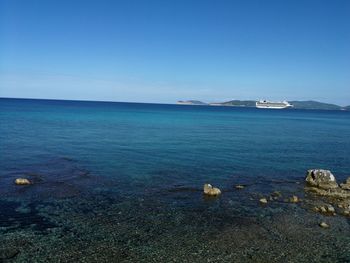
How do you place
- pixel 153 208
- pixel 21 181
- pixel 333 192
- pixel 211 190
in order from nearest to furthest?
pixel 153 208
pixel 211 190
pixel 21 181
pixel 333 192

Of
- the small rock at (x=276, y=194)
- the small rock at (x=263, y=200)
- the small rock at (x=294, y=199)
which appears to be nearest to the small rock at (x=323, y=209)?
the small rock at (x=294, y=199)

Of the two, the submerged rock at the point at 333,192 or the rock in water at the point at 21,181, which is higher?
the rock in water at the point at 21,181

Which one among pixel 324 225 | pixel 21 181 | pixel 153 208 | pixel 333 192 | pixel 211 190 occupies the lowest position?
pixel 324 225

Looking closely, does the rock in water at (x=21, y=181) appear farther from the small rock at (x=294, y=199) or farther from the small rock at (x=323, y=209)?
the small rock at (x=323, y=209)

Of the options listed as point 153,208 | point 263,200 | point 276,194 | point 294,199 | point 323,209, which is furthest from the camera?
point 276,194

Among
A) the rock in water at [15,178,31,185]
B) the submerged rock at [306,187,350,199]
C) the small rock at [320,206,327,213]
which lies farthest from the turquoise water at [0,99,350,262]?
the submerged rock at [306,187,350,199]

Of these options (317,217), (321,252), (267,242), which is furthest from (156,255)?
(317,217)

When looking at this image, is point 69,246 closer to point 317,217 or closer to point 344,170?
point 317,217

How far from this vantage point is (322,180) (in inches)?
1242

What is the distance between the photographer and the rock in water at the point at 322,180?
31.0 meters

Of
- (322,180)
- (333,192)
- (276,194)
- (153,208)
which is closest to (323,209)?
(276,194)

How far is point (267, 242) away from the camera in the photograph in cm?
1903

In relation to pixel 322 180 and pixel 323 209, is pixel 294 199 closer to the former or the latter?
pixel 323 209

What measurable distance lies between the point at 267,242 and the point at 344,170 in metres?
25.5
